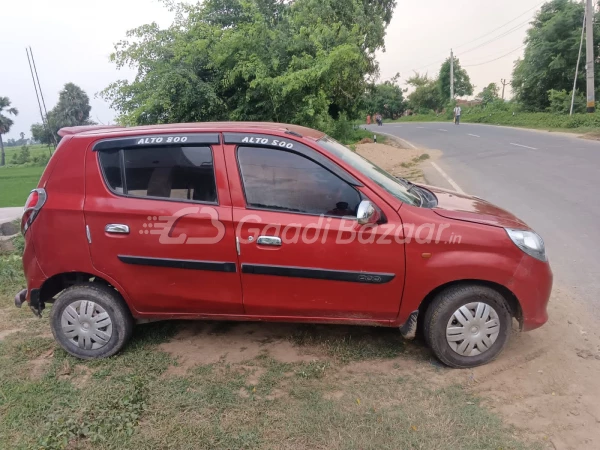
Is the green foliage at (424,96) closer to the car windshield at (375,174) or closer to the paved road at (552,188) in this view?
the paved road at (552,188)

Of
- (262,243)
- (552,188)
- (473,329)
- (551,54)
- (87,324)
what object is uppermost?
(551,54)

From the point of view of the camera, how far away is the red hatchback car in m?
3.18

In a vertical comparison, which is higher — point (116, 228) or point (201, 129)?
point (201, 129)

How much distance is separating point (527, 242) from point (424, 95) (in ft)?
191

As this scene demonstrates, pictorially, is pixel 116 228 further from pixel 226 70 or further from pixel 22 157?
pixel 22 157

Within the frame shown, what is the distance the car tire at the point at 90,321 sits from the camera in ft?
11.8

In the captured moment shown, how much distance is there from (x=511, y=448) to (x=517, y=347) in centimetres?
123

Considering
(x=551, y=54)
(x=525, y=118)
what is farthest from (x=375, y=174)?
(x=551, y=54)

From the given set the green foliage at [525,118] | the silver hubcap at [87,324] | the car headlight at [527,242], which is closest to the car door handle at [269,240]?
the silver hubcap at [87,324]

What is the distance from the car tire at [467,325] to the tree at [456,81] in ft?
179

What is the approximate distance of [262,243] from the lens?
3.24 m

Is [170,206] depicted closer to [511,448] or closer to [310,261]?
[310,261]

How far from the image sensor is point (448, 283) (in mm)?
3266

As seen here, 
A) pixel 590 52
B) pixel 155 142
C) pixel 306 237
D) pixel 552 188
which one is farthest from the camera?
pixel 590 52
